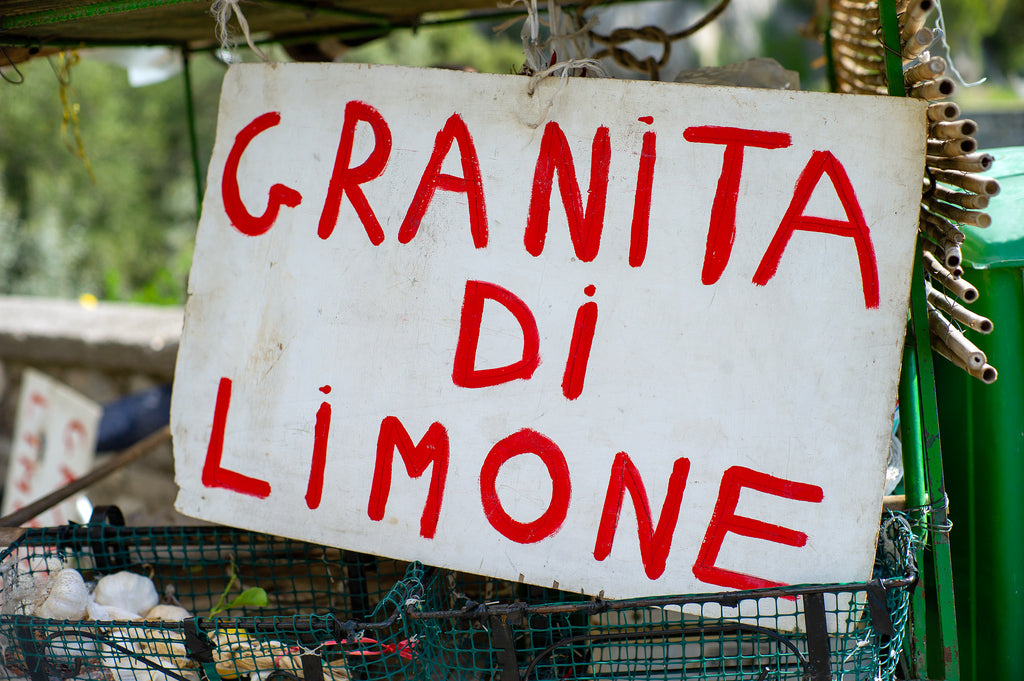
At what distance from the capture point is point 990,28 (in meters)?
21.3

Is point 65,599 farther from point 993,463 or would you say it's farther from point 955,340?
point 993,463

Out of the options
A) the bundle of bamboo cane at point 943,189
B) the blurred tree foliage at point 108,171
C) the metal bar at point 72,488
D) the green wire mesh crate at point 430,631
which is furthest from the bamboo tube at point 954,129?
the blurred tree foliage at point 108,171

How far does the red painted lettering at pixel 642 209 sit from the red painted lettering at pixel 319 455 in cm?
59

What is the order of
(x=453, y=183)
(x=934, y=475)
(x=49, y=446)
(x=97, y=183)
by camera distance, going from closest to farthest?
(x=934, y=475) < (x=453, y=183) < (x=49, y=446) < (x=97, y=183)

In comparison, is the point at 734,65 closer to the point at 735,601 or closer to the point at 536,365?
the point at 536,365

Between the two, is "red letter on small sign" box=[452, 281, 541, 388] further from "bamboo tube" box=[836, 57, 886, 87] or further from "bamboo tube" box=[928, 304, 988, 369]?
"bamboo tube" box=[836, 57, 886, 87]

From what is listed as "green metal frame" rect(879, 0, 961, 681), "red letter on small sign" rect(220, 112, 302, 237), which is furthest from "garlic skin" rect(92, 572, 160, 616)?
"green metal frame" rect(879, 0, 961, 681)

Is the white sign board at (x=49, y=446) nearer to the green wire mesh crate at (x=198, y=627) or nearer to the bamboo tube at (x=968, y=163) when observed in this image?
the green wire mesh crate at (x=198, y=627)

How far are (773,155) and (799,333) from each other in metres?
0.29

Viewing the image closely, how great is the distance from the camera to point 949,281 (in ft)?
4.27

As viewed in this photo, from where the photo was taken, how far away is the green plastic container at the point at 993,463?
142 centimetres

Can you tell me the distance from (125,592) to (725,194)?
52.2 inches

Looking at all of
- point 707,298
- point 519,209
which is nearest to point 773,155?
point 707,298

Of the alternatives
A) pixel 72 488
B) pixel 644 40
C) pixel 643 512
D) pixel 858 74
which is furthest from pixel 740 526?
pixel 72 488
